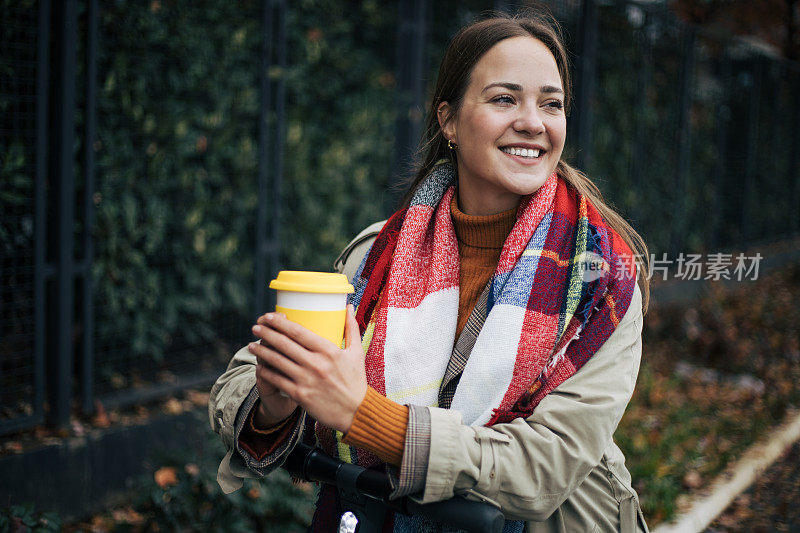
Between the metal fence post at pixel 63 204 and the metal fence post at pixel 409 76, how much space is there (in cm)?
259

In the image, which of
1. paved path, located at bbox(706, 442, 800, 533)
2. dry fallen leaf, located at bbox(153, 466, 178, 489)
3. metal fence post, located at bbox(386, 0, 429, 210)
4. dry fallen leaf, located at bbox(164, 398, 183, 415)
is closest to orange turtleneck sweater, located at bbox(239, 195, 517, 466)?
dry fallen leaf, located at bbox(153, 466, 178, 489)

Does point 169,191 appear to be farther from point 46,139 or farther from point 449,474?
point 449,474

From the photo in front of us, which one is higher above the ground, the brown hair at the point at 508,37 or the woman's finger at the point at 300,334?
the brown hair at the point at 508,37

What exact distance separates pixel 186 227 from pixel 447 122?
2.53 meters

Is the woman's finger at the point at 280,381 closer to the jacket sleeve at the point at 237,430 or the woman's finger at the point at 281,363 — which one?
the woman's finger at the point at 281,363

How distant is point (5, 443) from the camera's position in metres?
3.54

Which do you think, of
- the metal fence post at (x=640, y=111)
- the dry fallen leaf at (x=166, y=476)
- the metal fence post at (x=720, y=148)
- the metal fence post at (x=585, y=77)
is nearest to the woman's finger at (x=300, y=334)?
the dry fallen leaf at (x=166, y=476)

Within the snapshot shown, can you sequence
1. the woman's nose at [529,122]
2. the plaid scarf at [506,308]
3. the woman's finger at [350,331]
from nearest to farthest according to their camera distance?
the woman's finger at [350,331], the plaid scarf at [506,308], the woman's nose at [529,122]

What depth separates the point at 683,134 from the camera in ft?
31.4

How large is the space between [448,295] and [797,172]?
46.8ft

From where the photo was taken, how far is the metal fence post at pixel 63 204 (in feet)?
11.6

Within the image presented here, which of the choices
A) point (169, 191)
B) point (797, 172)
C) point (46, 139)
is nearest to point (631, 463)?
point (169, 191)

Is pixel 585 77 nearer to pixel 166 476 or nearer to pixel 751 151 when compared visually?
pixel 751 151

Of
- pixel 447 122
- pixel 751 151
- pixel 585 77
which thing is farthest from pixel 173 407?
pixel 751 151
